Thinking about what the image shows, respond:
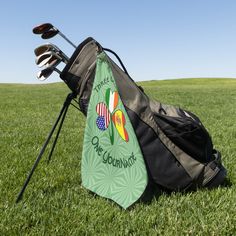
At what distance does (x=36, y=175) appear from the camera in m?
5.95

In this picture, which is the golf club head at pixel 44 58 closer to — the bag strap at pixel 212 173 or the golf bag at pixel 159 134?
the golf bag at pixel 159 134

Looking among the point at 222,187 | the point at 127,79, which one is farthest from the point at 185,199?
the point at 127,79

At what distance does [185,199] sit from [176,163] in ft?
1.42

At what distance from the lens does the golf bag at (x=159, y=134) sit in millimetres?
4789

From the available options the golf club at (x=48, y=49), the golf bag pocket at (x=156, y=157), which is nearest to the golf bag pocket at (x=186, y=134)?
the golf bag pocket at (x=156, y=157)

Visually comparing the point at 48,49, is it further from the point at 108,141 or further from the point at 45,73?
the point at 108,141

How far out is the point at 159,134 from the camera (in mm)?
4809

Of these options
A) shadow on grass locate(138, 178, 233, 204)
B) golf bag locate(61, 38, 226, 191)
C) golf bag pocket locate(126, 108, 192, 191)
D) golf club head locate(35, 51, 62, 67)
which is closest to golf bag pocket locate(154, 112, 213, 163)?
golf bag locate(61, 38, 226, 191)

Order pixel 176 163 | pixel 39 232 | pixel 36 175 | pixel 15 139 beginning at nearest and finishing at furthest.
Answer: pixel 39 232
pixel 176 163
pixel 36 175
pixel 15 139

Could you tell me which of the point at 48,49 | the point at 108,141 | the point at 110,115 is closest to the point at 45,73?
the point at 48,49

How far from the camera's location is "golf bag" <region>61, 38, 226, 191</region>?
479cm

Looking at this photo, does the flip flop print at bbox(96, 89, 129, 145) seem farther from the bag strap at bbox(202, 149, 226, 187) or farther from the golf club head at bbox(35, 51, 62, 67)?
the bag strap at bbox(202, 149, 226, 187)

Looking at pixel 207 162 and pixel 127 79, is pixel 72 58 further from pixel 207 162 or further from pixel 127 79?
pixel 207 162

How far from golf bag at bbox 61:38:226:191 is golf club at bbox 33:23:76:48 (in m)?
0.34
